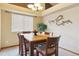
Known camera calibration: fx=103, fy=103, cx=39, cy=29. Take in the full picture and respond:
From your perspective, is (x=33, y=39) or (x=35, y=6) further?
(x=33, y=39)

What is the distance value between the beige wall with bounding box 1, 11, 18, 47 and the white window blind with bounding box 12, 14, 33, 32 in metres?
0.07

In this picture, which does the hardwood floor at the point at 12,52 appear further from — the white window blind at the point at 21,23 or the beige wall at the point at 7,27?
the white window blind at the point at 21,23

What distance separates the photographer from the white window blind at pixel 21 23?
153 centimetres

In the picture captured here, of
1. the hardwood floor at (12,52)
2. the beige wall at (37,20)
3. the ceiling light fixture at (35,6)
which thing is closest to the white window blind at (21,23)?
the beige wall at (37,20)

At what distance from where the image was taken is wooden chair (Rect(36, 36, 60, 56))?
1566mm

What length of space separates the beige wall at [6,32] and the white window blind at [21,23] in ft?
0.23

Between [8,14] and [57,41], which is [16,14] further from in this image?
[57,41]

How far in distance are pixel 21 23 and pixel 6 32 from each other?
0.84 ft

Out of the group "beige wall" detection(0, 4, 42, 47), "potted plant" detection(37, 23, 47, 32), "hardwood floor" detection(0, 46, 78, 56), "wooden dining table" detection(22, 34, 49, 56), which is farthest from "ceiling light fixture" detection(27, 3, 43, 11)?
"hardwood floor" detection(0, 46, 78, 56)

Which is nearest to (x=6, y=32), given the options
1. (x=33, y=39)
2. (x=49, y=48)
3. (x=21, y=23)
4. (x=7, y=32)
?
(x=7, y=32)

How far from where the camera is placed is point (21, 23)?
1.56 metres

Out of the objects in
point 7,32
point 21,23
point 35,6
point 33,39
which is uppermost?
point 35,6

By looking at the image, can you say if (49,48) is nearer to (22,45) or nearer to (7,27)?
(22,45)

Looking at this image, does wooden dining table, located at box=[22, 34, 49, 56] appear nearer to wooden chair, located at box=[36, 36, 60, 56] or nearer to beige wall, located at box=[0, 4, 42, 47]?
wooden chair, located at box=[36, 36, 60, 56]
